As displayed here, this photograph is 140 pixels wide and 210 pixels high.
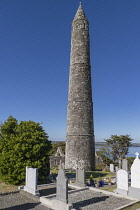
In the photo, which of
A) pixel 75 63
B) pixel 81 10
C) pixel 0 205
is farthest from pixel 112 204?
pixel 81 10

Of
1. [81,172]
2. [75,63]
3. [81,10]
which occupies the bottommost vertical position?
[81,172]

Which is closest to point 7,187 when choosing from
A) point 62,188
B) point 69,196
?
point 69,196

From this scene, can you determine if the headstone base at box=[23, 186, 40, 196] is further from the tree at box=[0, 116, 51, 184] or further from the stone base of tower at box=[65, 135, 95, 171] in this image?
the stone base of tower at box=[65, 135, 95, 171]

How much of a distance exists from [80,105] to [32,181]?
12047mm

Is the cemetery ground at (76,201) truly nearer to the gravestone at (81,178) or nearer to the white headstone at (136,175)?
the white headstone at (136,175)

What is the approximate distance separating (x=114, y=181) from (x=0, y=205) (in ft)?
32.4

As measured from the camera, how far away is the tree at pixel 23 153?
13.9 meters

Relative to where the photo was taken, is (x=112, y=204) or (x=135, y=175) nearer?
(x=112, y=204)

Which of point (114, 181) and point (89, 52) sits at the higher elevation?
point (89, 52)

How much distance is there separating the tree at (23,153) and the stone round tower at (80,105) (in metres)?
7.08

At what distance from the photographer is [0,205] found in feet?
32.1

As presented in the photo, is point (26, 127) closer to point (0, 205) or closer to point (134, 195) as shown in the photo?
point (0, 205)

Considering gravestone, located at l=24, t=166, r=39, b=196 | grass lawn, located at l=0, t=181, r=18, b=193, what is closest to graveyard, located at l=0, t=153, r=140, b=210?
gravestone, located at l=24, t=166, r=39, b=196

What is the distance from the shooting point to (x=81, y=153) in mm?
21766
